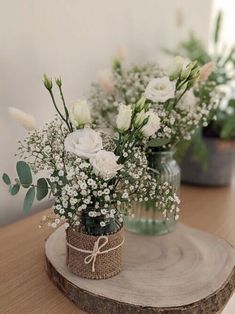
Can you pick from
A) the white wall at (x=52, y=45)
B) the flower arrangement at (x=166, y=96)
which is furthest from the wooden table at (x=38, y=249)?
the flower arrangement at (x=166, y=96)

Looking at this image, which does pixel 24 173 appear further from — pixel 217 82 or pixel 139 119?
pixel 217 82

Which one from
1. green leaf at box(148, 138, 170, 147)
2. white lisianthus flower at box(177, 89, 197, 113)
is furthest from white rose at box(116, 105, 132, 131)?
white lisianthus flower at box(177, 89, 197, 113)

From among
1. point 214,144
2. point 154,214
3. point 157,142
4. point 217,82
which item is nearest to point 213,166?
point 214,144

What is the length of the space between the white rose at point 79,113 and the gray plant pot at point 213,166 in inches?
26.6

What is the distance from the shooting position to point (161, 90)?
0.85 metres

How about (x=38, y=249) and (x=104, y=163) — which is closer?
(x=104, y=163)

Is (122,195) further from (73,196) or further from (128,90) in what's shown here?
(128,90)

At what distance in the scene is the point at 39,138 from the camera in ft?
2.56

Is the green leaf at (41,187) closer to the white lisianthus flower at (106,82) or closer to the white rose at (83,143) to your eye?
the white rose at (83,143)

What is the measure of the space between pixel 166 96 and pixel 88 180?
24 centimetres

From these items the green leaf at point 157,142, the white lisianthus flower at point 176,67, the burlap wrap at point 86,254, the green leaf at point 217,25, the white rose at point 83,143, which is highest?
the green leaf at point 217,25

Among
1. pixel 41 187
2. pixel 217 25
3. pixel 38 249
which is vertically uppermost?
pixel 217 25

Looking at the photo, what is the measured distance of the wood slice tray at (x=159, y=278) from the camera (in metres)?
0.74

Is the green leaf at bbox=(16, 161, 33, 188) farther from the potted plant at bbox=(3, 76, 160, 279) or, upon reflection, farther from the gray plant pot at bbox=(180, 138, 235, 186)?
the gray plant pot at bbox=(180, 138, 235, 186)
